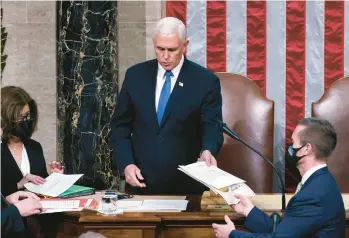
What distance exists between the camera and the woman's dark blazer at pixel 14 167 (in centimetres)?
397

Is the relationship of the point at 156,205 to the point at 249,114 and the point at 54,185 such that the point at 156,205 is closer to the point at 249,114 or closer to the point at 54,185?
the point at 54,185

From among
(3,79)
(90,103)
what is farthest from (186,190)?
(3,79)

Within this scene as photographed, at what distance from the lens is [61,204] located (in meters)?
3.89

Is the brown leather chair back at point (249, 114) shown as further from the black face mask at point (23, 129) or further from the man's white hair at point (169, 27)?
the black face mask at point (23, 129)

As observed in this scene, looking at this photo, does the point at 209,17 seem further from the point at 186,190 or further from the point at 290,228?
the point at 290,228

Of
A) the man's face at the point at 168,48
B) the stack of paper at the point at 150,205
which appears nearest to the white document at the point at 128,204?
the stack of paper at the point at 150,205

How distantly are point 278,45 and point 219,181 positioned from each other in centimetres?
260

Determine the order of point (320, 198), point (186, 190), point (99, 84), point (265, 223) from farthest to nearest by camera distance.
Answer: point (99, 84) → point (186, 190) → point (265, 223) → point (320, 198)

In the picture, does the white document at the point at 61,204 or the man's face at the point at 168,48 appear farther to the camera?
the man's face at the point at 168,48

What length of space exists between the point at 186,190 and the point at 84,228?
0.97 meters

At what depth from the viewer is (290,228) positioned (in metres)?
3.28

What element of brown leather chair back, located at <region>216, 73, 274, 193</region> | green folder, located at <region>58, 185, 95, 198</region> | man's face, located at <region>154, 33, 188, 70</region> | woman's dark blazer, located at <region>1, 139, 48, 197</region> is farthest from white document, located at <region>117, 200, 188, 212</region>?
brown leather chair back, located at <region>216, 73, 274, 193</region>

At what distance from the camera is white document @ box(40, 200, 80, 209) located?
381 cm

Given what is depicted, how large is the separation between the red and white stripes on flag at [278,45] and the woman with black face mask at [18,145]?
2159mm
